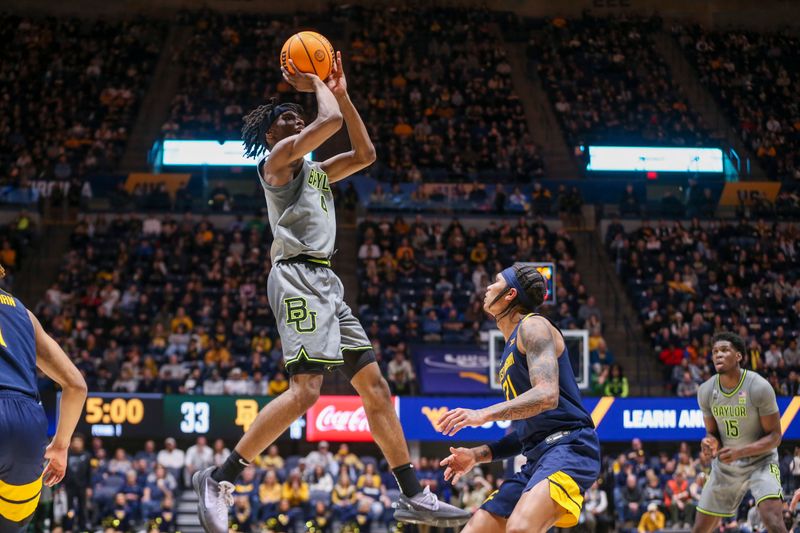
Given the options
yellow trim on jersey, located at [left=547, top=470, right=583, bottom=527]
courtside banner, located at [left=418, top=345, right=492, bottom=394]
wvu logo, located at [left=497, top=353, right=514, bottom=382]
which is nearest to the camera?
yellow trim on jersey, located at [left=547, top=470, right=583, bottom=527]

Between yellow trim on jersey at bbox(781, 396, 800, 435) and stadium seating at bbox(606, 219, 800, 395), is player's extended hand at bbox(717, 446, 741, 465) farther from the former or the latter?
stadium seating at bbox(606, 219, 800, 395)

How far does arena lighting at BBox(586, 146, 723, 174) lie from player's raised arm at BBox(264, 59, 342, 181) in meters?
22.3

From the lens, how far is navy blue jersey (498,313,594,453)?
5.80m

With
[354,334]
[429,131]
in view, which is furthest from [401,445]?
[429,131]

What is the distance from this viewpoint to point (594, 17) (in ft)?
111

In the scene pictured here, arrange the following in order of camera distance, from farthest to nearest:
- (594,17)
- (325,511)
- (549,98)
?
1. (594,17)
2. (549,98)
3. (325,511)

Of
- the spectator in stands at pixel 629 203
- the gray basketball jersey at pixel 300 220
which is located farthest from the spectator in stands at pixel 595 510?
the gray basketball jersey at pixel 300 220

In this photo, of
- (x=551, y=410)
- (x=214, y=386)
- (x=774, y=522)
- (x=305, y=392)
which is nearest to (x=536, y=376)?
(x=551, y=410)

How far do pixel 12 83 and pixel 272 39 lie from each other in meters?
7.61

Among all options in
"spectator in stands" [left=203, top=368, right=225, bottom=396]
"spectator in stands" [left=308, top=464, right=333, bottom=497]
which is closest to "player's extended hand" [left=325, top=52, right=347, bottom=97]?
"spectator in stands" [left=308, top=464, right=333, bottom=497]

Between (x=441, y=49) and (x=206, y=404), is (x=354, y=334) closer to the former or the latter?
(x=206, y=404)

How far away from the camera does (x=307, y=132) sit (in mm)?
5820

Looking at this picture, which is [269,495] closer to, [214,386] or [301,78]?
[214,386]

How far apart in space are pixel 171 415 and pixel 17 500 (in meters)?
12.8
